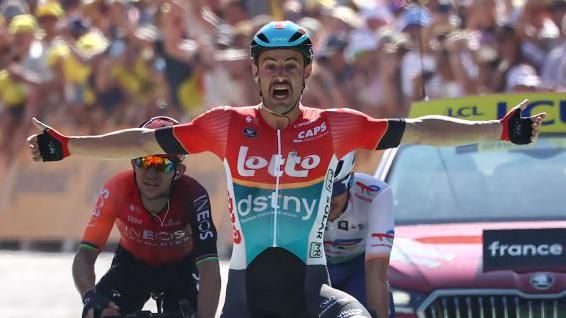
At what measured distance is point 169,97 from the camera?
47.3ft

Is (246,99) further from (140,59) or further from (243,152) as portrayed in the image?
(243,152)

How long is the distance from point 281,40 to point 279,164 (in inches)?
19.9

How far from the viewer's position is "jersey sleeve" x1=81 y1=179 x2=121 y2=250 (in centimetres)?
652

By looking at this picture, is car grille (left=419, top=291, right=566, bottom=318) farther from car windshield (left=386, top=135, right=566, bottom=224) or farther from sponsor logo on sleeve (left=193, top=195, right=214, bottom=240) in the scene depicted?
sponsor logo on sleeve (left=193, top=195, right=214, bottom=240)

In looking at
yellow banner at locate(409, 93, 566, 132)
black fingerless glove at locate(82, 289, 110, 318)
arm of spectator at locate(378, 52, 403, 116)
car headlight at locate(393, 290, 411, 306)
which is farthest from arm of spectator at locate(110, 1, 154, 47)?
black fingerless glove at locate(82, 289, 110, 318)

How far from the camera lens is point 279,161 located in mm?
5465

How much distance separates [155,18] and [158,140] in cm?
947

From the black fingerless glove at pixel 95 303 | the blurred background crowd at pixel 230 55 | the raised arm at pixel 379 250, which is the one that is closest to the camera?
the black fingerless glove at pixel 95 303

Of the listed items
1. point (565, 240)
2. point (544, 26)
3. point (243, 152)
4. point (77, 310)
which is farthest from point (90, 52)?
point (243, 152)

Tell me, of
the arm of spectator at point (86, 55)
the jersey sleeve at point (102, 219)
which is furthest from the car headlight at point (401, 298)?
the arm of spectator at point (86, 55)

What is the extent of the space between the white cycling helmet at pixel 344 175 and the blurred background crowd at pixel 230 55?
14.9 ft

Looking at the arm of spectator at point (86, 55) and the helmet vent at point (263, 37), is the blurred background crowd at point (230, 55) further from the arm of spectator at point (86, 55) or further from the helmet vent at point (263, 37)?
the helmet vent at point (263, 37)

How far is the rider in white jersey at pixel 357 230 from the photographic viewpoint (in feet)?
21.6

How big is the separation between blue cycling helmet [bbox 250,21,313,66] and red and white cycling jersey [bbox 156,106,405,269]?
0.27m
